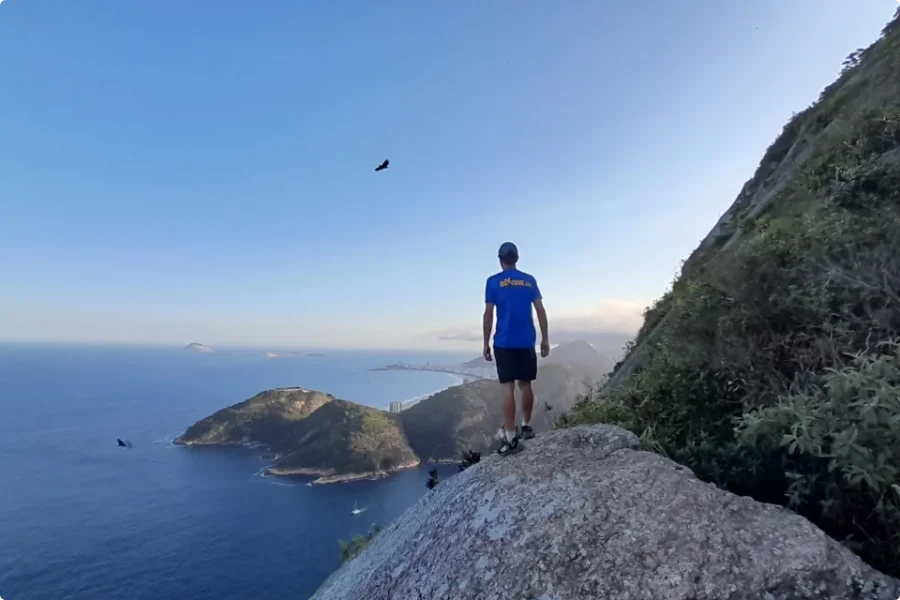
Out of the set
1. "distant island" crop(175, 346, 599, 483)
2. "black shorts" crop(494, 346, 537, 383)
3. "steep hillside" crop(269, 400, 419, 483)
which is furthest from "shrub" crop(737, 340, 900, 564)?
"steep hillside" crop(269, 400, 419, 483)

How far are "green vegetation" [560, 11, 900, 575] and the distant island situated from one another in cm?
7003

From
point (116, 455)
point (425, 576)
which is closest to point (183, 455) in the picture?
point (116, 455)

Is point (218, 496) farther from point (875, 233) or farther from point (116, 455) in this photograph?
point (875, 233)

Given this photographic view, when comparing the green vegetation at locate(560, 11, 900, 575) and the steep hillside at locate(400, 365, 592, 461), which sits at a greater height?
the green vegetation at locate(560, 11, 900, 575)

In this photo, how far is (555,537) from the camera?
393 centimetres

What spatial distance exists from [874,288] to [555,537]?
12.3 ft

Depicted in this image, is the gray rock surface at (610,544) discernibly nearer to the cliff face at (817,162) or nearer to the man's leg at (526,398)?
the man's leg at (526,398)

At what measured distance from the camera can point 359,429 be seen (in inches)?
3839

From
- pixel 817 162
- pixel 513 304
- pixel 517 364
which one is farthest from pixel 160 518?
pixel 817 162

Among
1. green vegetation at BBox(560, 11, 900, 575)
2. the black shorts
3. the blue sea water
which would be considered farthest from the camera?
the blue sea water

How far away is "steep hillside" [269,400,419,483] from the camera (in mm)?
86750

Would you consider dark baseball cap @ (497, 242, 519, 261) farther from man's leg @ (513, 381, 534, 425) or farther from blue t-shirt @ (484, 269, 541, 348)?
man's leg @ (513, 381, 534, 425)

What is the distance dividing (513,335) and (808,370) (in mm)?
3104

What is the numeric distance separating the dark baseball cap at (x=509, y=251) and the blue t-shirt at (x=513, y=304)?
0.65 ft
